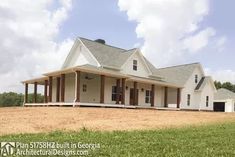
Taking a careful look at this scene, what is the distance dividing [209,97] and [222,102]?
7899 millimetres

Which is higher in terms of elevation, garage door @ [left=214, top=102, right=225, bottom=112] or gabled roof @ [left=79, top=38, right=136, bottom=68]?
gabled roof @ [left=79, top=38, right=136, bottom=68]

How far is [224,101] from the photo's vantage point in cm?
5138

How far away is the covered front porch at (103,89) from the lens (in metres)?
29.2

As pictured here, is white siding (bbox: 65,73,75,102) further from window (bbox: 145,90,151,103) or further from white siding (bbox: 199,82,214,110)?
white siding (bbox: 199,82,214,110)

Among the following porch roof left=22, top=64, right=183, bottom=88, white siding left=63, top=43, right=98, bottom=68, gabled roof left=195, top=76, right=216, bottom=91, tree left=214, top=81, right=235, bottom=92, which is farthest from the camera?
tree left=214, top=81, right=235, bottom=92

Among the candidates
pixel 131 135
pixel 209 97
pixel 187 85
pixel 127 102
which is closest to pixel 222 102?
pixel 209 97

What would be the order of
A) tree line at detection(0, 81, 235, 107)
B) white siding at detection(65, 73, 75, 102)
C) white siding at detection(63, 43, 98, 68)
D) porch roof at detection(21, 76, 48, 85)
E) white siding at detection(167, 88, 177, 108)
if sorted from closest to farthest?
white siding at detection(65, 73, 75, 102) → white siding at detection(63, 43, 98, 68) → porch roof at detection(21, 76, 48, 85) → white siding at detection(167, 88, 177, 108) → tree line at detection(0, 81, 235, 107)

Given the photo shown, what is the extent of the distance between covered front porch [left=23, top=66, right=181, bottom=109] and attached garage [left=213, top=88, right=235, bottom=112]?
15.2 m

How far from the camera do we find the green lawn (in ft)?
29.2

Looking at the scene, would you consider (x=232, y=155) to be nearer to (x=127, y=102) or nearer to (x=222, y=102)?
(x=127, y=102)

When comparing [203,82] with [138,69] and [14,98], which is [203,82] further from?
[14,98]

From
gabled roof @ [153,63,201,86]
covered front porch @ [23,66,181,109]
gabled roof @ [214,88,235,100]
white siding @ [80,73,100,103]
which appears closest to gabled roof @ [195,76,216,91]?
gabled roof @ [153,63,201,86]

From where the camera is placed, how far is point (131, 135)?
11922 millimetres

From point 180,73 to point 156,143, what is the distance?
112ft
